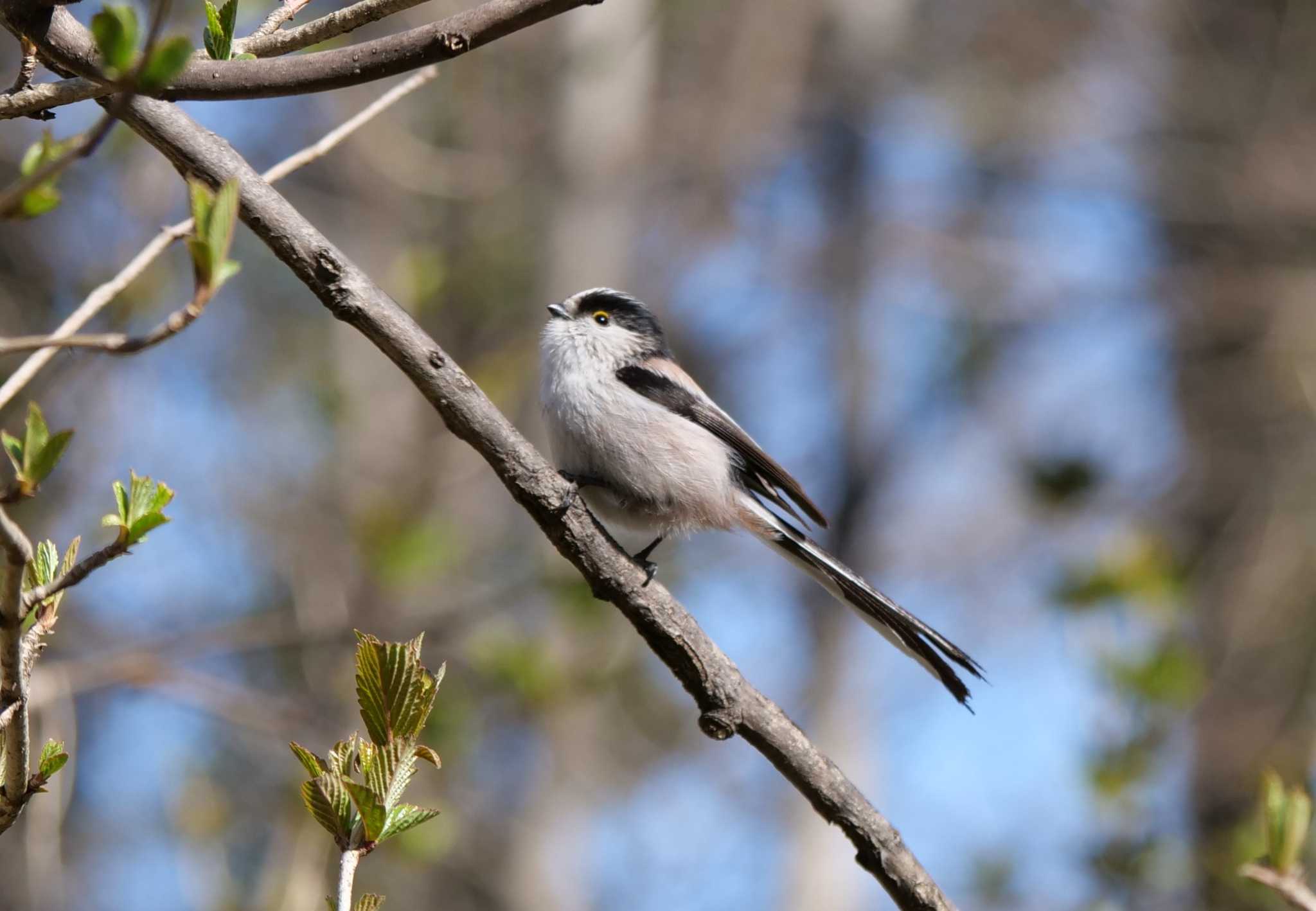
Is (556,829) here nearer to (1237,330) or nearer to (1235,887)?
(1235,887)

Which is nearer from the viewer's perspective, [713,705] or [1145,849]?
[713,705]

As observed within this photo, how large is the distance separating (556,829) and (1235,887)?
12.3 feet

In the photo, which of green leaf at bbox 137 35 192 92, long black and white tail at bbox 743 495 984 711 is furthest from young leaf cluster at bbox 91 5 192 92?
long black and white tail at bbox 743 495 984 711

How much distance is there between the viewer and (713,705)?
205 cm

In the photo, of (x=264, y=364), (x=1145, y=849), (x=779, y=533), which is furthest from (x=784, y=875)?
(x=264, y=364)

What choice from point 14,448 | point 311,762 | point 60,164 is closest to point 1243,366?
point 311,762

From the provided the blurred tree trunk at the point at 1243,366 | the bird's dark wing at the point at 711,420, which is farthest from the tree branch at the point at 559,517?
the blurred tree trunk at the point at 1243,366

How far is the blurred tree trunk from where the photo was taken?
7258 mm

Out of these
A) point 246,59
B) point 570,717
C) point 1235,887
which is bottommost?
point 246,59

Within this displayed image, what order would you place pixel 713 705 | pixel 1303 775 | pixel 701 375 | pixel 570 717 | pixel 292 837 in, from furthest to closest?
pixel 701 375 < pixel 570 717 < pixel 1303 775 < pixel 292 837 < pixel 713 705

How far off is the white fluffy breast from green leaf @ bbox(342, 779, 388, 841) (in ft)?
6.77

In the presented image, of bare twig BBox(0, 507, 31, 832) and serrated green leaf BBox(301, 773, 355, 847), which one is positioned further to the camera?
serrated green leaf BBox(301, 773, 355, 847)

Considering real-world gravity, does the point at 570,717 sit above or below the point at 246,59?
above

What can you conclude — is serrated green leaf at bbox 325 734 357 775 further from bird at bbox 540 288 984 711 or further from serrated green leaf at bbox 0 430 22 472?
bird at bbox 540 288 984 711
